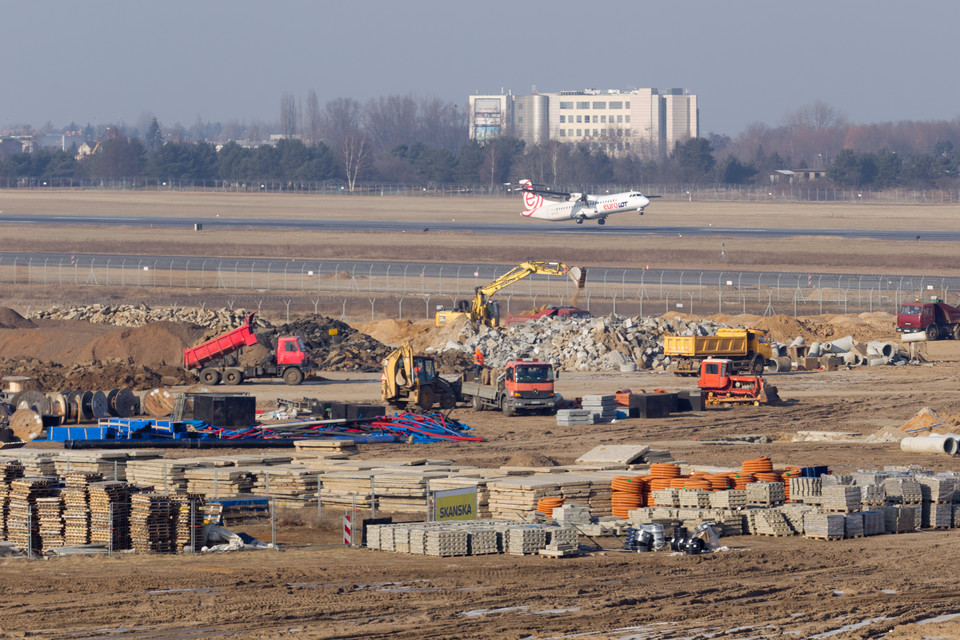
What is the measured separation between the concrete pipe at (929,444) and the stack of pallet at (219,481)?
53.8 ft

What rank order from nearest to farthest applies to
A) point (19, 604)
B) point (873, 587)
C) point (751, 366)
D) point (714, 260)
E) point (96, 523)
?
point (19, 604) < point (873, 587) < point (96, 523) < point (751, 366) < point (714, 260)

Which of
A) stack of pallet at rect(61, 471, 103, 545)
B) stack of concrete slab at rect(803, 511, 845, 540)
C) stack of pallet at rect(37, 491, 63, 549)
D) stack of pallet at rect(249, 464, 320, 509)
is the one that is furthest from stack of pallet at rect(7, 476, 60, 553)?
stack of concrete slab at rect(803, 511, 845, 540)

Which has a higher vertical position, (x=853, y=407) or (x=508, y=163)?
(x=508, y=163)

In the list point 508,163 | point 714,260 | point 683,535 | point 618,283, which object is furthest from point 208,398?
point 508,163

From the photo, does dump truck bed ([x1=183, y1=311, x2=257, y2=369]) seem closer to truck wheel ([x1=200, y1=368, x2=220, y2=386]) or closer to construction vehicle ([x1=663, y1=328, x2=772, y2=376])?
truck wheel ([x1=200, y1=368, x2=220, y2=386])

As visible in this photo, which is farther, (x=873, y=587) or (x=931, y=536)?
(x=931, y=536)

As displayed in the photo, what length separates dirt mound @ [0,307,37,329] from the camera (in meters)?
52.5

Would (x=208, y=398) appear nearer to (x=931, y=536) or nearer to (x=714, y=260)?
(x=931, y=536)

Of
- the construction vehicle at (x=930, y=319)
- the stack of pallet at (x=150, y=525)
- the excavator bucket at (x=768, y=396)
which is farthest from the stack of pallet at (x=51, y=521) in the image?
the construction vehicle at (x=930, y=319)

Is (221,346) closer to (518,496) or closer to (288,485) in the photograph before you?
(288,485)

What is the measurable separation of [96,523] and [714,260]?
6583cm

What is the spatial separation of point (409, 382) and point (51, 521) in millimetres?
17734

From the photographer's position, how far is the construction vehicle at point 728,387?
1564 inches

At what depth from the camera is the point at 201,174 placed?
176 metres
